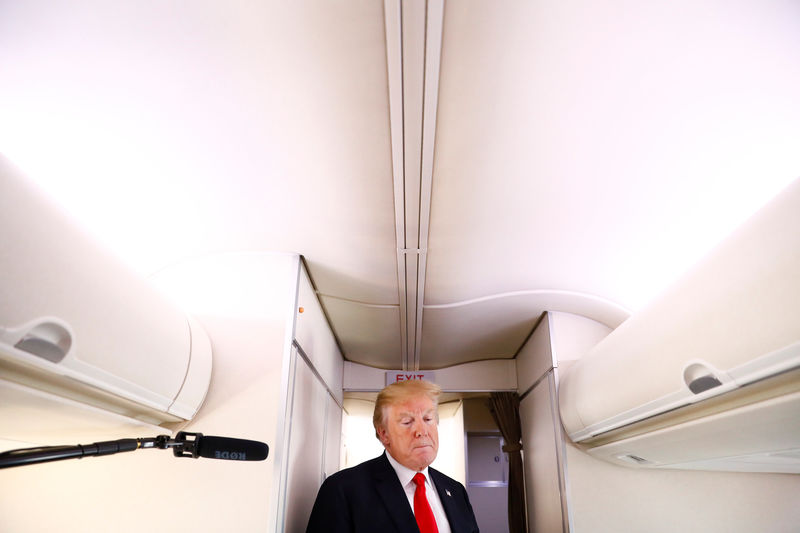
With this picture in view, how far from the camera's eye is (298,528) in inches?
112

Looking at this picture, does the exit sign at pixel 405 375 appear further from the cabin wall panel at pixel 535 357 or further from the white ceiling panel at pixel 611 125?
the white ceiling panel at pixel 611 125

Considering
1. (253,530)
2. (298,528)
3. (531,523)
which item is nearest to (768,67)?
(253,530)

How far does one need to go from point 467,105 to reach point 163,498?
7.10ft

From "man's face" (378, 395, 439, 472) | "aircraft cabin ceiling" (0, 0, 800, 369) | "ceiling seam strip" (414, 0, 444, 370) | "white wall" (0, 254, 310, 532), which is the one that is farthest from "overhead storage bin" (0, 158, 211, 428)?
"man's face" (378, 395, 439, 472)

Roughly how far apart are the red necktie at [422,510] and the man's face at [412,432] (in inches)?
2.6

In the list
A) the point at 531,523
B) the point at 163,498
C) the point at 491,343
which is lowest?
the point at 531,523

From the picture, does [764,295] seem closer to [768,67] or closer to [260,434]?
[768,67]

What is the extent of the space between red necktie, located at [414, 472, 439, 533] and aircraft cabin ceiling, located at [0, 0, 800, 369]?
1.29 m

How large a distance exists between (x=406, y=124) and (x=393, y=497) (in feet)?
6.71

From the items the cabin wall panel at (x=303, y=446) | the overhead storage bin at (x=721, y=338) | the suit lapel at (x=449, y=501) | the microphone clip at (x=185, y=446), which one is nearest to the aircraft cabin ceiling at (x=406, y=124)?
the overhead storage bin at (x=721, y=338)

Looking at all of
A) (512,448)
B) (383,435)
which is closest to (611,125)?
(383,435)

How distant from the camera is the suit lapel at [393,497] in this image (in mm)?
2604

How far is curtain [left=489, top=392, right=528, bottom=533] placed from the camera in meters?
4.56

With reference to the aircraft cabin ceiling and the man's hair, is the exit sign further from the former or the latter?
the aircraft cabin ceiling
